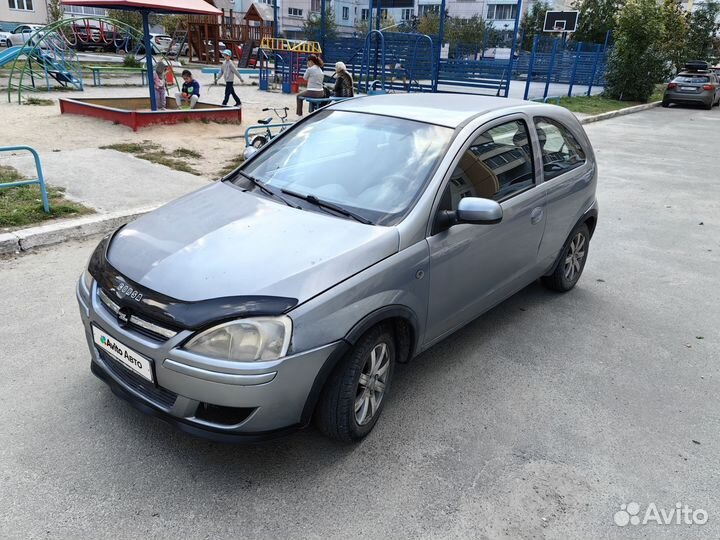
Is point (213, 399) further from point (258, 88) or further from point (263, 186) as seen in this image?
point (258, 88)

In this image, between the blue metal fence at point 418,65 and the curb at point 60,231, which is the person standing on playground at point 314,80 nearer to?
the blue metal fence at point 418,65

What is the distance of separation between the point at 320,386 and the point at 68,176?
664cm

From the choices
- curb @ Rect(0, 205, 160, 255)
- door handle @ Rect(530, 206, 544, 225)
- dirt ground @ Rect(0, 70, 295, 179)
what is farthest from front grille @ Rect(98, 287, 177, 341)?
dirt ground @ Rect(0, 70, 295, 179)

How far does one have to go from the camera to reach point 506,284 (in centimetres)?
402

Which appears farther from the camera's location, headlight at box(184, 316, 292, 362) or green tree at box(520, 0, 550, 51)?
green tree at box(520, 0, 550, 51)

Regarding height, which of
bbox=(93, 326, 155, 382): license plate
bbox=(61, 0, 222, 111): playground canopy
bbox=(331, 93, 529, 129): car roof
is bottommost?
bbox=(93, 326, 155, 382): license plate

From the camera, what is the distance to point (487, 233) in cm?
355

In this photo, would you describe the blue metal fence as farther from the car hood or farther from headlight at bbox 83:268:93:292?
headlight at bbox 83:268:93:292

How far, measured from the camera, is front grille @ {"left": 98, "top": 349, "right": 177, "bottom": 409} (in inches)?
102

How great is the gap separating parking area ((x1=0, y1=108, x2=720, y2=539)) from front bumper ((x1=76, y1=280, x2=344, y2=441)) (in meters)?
0.35

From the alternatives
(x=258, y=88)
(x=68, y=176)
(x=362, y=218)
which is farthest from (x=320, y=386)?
(x=258, y=88)

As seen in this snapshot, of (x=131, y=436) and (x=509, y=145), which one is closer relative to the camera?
(x=131, y=436)

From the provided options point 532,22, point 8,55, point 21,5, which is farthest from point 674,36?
point 21,5

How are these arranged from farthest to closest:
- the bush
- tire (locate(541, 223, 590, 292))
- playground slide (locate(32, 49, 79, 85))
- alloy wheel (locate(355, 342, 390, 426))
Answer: the bush < playground slide (locate(32, 49, 79, 85)) < tire (locate(541, 223, 590, 292)) < alloy wheel (locate(355, 342, 390, 426))
